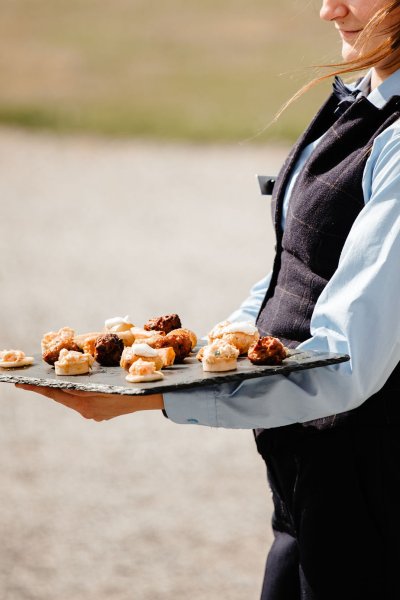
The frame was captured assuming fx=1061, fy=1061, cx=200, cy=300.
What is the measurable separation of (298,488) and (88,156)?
33.0ft

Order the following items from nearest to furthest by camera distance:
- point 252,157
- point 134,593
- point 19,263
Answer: point 134,593, point 19,263, point 252,157

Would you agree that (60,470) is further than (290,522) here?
Yes

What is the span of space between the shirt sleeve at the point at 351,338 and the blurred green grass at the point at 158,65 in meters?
10.1

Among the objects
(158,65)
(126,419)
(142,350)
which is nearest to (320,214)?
(142,350)

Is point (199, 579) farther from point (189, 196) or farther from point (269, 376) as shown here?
point (189, 196)

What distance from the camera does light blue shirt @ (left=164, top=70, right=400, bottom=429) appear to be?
1.39 metres

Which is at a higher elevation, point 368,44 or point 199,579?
point 368,44

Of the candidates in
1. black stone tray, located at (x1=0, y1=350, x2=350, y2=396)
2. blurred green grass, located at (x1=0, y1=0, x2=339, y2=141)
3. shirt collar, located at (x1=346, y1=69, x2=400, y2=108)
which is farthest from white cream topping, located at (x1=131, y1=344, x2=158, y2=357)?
blurred green grass, located at (x1=0, y1=0, x2=339, y2=141)

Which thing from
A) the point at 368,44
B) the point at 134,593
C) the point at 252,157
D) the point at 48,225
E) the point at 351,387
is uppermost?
the point at 252,157

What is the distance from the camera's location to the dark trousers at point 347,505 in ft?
5.11

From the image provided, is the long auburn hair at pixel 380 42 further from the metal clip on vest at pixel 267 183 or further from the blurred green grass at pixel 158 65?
the blurred green grass at pixel 158 65

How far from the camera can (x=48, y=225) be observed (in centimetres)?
858

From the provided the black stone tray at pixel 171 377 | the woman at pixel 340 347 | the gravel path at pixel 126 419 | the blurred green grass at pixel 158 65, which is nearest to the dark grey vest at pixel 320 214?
the woman at pixel 340 347

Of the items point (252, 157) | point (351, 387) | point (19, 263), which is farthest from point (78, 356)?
point (252, 157)
